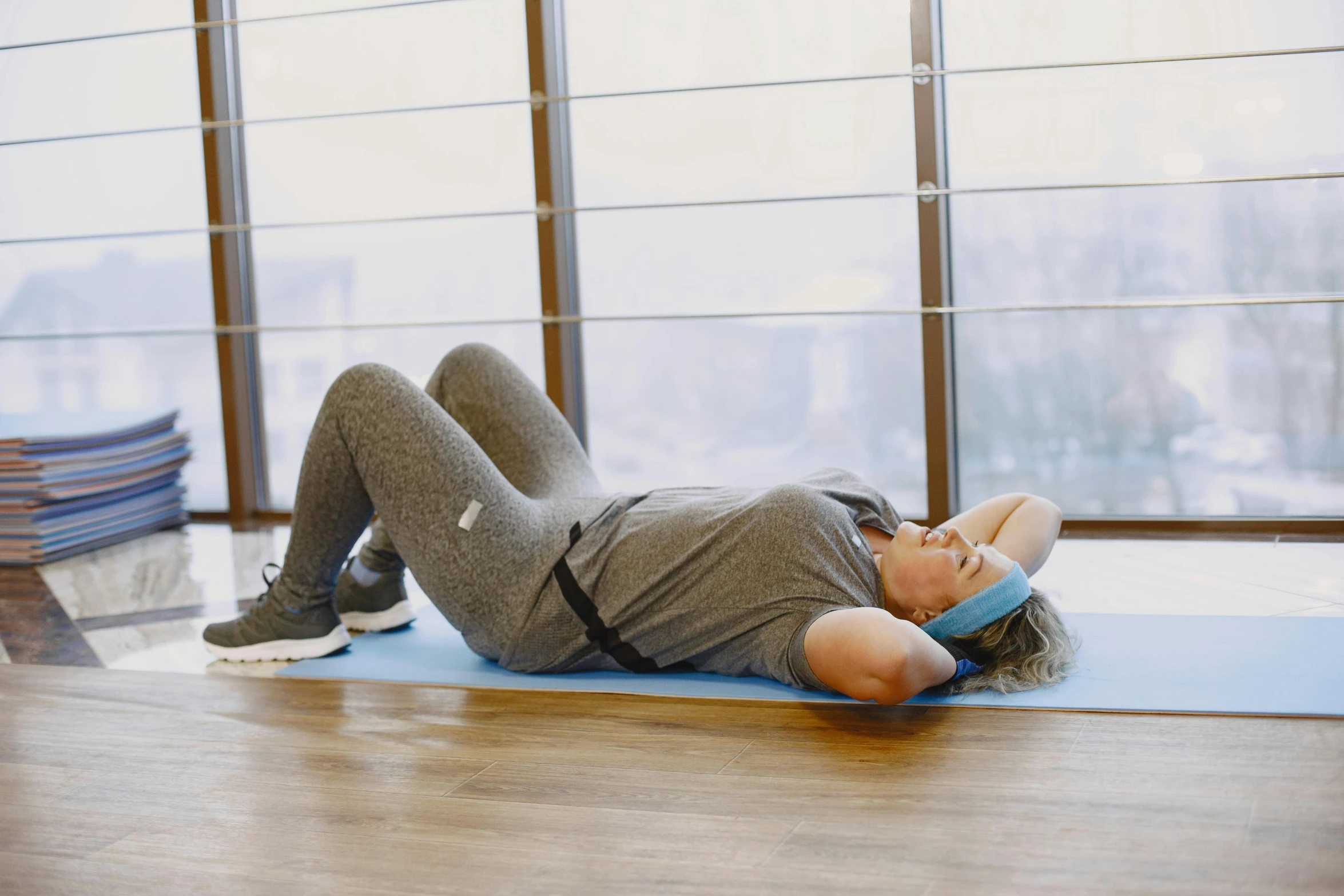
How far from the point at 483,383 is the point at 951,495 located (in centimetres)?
131

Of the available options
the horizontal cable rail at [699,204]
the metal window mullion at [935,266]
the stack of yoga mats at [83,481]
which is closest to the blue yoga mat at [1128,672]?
the metal window mullion at [935,266]

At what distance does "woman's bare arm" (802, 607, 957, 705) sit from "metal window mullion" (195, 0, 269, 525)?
2308 millimetres

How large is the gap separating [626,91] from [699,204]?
357mm

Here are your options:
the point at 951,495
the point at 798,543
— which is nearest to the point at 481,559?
the point at 798,543

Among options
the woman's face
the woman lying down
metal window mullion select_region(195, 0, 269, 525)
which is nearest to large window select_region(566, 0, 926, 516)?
metal window mullion select_region(195, 0, 269, 525)

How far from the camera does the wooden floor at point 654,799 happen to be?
1188mm

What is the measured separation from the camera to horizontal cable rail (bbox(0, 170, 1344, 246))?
2693 mm

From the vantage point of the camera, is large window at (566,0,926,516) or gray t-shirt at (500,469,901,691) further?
large window at (566,0,926,516)

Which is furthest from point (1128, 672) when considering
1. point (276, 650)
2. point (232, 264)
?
point (232, 264)

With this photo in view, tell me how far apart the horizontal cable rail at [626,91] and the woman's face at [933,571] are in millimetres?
1498

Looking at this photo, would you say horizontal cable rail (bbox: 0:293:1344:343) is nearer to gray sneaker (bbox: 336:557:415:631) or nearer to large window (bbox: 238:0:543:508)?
large window (bbox: 238:0:543:508)

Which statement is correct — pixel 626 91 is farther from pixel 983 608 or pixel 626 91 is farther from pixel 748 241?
pixel 983 608

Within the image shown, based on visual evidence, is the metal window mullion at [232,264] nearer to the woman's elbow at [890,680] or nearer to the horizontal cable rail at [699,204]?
the horizontal cable rail at [699,204]

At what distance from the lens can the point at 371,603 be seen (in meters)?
2.21
